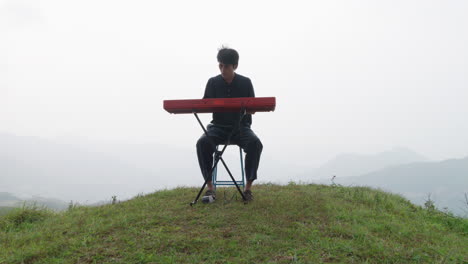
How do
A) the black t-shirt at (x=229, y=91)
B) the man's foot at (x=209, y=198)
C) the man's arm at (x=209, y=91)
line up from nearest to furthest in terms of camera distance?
the man's foot at (x=209, y=198)
the black t-shirt at (x=229, y=91)
the man's arm at (x=209, y=91)

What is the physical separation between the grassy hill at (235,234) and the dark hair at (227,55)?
201 centimetres

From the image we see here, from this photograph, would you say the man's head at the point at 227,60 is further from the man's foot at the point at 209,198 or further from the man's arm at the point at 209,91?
the man's foot at the point at 209,198

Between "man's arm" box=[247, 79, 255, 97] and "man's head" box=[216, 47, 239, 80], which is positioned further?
"man's arm" box=[247, 79, 255, 97]

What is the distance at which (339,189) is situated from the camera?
5648mm

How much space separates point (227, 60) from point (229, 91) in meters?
0.49

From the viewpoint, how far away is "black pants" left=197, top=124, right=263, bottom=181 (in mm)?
4203

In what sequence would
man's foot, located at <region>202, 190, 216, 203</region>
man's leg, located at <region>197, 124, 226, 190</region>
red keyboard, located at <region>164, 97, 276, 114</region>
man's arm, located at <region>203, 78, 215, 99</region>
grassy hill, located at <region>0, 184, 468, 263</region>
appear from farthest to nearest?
man's arm, located at <region>203, 78, 215, 99</region>
man's leg, located at <region>197, 124, 226, 190</region>
man's foot, located at <region>202, 190, 216, 203</region>
red keyboard, located at <region>164, 97, 276, 114</region>
grassy hill, located at <region>0, 184, 468, 263</region>

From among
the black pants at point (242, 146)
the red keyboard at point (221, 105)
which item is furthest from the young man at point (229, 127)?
the red keyboard at point (221, 105)

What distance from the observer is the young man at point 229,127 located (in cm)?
422

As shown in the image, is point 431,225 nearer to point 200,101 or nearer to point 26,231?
point 200,101

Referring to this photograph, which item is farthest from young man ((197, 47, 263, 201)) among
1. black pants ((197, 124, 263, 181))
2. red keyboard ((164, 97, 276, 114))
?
red keyboard ((164, 97, 276, 114))

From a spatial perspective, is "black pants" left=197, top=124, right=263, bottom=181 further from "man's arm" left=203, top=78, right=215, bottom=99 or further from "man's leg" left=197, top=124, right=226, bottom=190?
"man's arm" left=203, top=78, right=215, bottom=99

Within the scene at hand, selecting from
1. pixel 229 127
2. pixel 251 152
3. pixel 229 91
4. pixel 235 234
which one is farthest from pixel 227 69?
pixel 235 234

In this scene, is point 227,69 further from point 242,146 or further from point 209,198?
point 209,198
